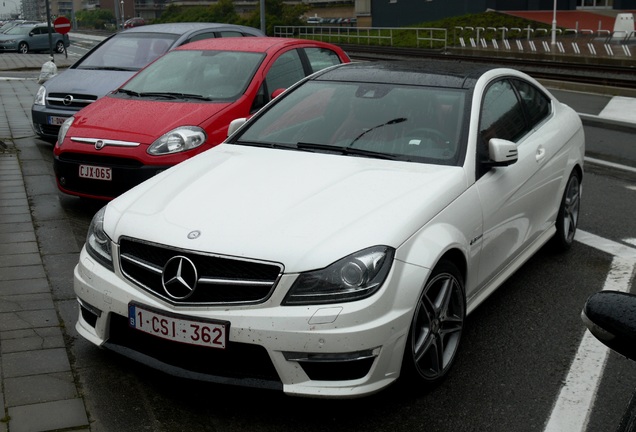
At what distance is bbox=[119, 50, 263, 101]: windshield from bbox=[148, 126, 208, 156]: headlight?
67 cm

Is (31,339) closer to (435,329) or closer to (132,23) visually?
(435,329)

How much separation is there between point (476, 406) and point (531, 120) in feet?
8.23

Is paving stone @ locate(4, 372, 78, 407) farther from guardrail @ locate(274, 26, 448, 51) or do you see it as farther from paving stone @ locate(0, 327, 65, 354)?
guardrail @ locate(274, 26, 448, 51)

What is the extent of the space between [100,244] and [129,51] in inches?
274

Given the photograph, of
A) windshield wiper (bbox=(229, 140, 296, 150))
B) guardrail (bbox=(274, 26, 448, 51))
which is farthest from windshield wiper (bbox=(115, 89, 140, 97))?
guardrail (bbox=(274, 26, 448, 51))

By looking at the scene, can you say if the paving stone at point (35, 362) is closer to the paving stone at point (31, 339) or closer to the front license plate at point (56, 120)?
the paving stone at point (31, 339)

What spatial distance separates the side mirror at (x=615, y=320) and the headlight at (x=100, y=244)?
2669 millimetres

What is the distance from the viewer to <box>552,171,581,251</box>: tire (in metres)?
6.12

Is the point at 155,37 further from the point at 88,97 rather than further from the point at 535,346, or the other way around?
the point at 535,346

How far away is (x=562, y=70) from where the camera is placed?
84.8ft

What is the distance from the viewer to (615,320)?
73.1 inches

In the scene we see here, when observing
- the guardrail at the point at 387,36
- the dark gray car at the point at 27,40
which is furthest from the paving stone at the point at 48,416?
the guardrail at the point at 387,36

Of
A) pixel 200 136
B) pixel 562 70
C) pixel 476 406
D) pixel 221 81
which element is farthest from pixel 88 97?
pixel 562 70

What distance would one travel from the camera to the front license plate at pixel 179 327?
11.9 ft
